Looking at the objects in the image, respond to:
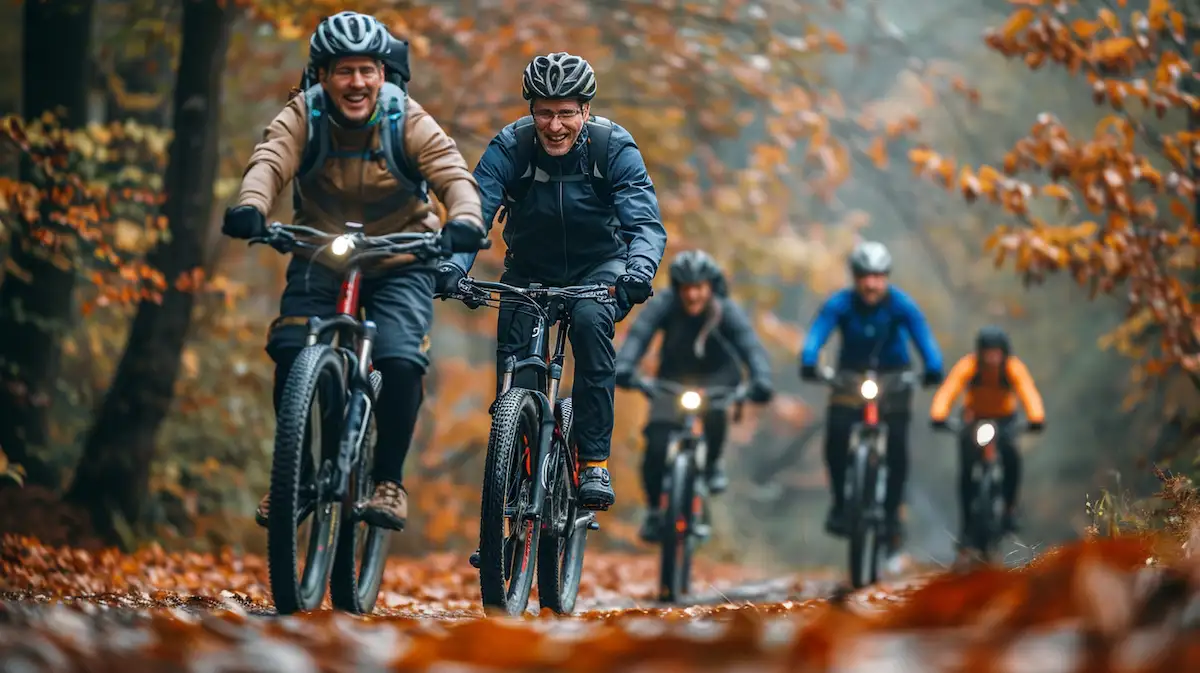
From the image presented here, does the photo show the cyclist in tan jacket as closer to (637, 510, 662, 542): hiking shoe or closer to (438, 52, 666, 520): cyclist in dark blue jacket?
(438, 52, 666, 520): cyclist in dark blue jacket

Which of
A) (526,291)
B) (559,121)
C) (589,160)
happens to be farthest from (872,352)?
(526,291)

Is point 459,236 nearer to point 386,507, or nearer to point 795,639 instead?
point 386,507

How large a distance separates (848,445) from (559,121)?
632 centimetres

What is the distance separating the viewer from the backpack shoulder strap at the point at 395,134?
6.64 meters

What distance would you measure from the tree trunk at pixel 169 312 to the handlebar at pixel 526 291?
17.9 ft

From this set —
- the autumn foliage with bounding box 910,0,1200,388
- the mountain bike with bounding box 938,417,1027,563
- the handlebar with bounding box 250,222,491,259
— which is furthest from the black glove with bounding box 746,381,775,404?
the handlebar with bounding box 250,222,491,259

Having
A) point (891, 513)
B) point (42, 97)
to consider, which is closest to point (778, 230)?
point (891, 513)

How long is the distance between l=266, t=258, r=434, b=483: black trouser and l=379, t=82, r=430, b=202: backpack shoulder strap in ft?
1.40

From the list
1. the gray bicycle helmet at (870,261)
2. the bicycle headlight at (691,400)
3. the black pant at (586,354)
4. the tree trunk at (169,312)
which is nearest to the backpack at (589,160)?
the black pant at (586,354)

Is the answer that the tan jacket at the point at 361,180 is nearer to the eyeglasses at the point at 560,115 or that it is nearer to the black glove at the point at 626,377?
the eyeglasses at the point at 560,115

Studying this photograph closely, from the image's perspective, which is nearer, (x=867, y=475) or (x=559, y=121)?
(x=559, y=121)

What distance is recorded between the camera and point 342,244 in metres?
6.30

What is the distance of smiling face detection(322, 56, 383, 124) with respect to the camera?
6.49 m

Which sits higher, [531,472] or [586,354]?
[586,354]
